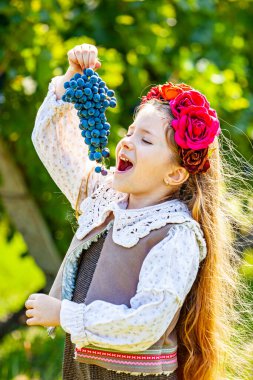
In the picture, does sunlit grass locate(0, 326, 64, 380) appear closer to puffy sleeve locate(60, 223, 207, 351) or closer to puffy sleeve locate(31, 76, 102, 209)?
puffy sleeve locate(31, 76, 102, 209)

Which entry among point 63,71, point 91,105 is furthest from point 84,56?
point 63,71

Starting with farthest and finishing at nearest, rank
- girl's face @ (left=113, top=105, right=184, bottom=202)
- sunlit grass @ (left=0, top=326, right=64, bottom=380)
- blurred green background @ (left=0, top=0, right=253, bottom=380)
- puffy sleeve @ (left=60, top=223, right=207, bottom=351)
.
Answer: blurred green background @ (left=0, top=0, right=253, bottom=380)
sunlit grass @ (left=0, top=326, right=64, bottom=380)
girl's face @ (left=113, top=105, right=184, bottom=202)
puffy sleeve @ (left=60, top=223, right=207, bottom=351)

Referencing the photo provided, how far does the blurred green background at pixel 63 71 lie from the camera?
369 cm

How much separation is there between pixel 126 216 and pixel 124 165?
5.1 inches

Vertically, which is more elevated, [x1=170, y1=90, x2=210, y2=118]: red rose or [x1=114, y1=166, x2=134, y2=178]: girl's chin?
[x1=170, y1=90, x2=210, y2=118]: red rose

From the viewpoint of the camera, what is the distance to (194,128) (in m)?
2.07

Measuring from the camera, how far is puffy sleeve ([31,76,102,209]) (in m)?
2.35

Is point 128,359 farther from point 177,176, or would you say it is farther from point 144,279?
point 177,176

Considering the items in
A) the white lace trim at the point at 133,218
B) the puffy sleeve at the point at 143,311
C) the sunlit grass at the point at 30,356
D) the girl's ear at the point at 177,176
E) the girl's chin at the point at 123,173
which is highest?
the girl's chin at the point at 123,173

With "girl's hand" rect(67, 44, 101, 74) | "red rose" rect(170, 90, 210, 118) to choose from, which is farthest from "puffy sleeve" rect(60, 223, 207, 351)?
"girl's hand" rect(67, 44, 101, 74)

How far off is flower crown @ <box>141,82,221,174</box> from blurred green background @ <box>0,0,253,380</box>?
1.55 meters

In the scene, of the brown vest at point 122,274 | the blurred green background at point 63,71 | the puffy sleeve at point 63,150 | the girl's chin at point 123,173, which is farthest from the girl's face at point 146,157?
the blurred green background at point 63,71

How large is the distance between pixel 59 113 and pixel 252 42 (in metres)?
2.46

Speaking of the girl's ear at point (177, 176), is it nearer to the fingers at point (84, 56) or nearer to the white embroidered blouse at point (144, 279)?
the white embroidered blouse at point (144, 279)
